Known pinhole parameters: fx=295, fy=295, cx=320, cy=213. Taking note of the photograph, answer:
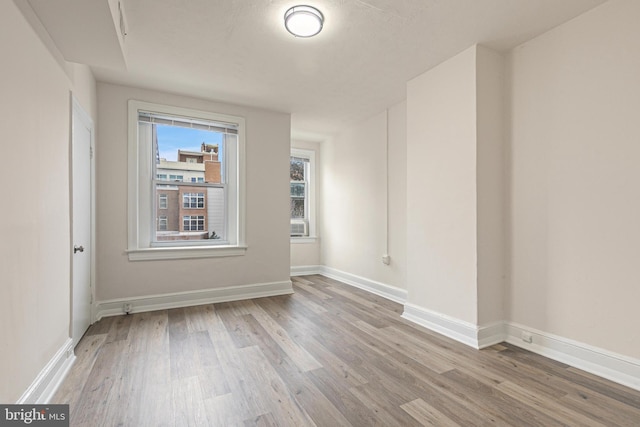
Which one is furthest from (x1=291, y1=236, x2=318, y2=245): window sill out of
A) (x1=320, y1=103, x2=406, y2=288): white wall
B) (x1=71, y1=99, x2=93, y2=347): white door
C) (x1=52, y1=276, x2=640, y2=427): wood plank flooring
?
(x1=71, y1=99, x2=93, y2=347): white door

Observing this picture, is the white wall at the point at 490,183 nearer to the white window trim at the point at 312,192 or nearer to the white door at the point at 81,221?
the white door at the point at 81,221

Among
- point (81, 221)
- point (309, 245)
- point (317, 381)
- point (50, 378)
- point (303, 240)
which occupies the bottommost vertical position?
point (317, 381)

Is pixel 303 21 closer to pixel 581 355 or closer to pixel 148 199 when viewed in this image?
pixel 148 199

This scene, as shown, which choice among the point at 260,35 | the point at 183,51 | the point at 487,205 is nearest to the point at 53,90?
the point at 183,51

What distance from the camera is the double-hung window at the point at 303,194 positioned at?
19.4 ft

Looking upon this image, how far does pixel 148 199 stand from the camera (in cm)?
375

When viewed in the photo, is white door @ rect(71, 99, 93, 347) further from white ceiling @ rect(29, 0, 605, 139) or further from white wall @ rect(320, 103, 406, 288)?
white wall @ rect(320, 103, 406, 288)

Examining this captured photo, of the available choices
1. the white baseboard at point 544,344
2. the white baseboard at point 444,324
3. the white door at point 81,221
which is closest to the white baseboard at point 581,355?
the white baseboard at point 544,344

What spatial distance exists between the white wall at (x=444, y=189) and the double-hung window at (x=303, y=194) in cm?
286

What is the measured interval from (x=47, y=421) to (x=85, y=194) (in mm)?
2046

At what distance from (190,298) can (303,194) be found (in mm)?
2958

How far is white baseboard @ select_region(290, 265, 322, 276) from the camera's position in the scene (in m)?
5.71

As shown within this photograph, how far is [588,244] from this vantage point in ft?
7.37

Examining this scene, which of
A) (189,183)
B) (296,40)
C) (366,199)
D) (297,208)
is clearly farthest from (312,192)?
→ (296,40)
